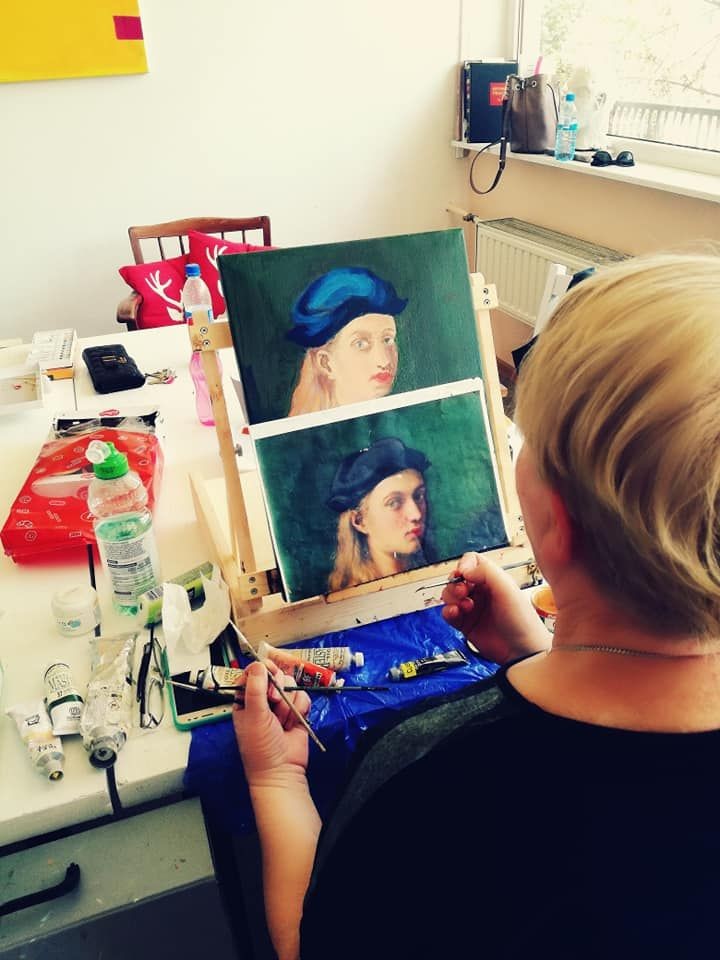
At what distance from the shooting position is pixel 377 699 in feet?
2.77

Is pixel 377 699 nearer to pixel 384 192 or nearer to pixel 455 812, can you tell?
pixel 455 812

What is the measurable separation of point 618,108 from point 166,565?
2.56 metres

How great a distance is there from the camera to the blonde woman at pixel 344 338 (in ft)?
3.01

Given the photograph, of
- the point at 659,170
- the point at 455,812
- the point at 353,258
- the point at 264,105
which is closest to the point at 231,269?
the point at 353,258

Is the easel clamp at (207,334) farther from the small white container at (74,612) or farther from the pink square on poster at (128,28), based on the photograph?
the pink square on poster at (128,28)

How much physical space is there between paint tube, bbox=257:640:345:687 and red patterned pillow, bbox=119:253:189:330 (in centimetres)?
184

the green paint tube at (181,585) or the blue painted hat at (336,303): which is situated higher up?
the blue painted hat at (336,303)

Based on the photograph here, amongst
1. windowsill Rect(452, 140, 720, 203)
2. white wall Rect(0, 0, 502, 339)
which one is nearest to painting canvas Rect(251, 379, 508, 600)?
windowsill Rect(452, 140, 720, 203)

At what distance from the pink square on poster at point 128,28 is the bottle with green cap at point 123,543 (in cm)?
234

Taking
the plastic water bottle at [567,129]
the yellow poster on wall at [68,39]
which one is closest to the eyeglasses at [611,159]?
the plastic water bottle at [567,129]

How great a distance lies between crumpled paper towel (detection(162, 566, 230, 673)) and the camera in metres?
0.87

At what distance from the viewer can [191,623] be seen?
894 mm

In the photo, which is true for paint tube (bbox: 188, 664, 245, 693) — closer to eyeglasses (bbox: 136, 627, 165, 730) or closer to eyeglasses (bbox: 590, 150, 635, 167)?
eyeglasses (bbox: 136, 627, 165, 730)

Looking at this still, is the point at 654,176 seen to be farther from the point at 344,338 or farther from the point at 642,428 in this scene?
the point at 642,428
